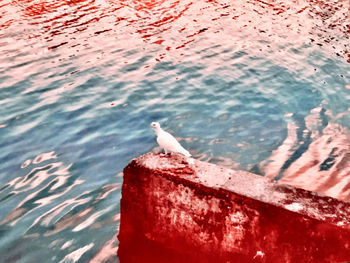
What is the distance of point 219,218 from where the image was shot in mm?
3484

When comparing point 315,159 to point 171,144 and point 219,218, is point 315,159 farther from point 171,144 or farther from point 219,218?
point 219,218

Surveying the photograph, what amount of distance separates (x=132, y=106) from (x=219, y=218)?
582cm

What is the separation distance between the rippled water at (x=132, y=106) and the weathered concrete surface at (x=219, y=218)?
0.90 metres

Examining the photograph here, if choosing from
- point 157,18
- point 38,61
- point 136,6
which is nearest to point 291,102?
point 38,61

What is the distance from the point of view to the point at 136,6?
18172 mm

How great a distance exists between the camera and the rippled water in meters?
5.43

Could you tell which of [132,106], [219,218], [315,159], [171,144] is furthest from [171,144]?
[132,106]

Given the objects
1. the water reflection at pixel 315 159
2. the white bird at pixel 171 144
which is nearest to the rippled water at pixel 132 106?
the water reflection at pixel 315 159

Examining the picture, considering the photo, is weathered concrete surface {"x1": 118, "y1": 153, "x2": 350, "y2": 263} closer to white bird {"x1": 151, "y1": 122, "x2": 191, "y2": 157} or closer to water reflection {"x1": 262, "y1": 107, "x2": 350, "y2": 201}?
white bird {"x1": 151, "y1": 122, "x2": 191, "y2": 157}

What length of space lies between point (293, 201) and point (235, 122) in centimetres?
506

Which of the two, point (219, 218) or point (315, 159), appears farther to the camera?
point (315, 159)

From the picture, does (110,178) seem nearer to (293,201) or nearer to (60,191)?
(60,191)

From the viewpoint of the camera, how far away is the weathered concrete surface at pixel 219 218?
10.4 feet

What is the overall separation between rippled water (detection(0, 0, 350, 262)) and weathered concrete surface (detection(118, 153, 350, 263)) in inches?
35.6
